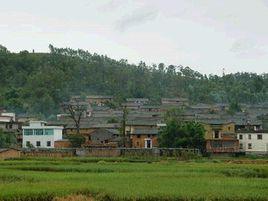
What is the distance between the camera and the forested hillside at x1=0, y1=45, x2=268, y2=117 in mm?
110000

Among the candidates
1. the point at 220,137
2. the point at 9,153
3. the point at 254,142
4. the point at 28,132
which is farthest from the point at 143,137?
the point at 9,153

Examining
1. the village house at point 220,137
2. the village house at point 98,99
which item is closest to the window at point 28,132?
the village house at point 220,137

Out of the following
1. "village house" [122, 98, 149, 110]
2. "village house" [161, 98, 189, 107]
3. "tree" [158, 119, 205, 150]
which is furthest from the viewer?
"village house" [161, 98, 189, 107]

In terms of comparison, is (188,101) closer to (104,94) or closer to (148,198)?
(104,94)

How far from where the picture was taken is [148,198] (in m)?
21.8

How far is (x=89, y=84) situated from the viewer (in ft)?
436

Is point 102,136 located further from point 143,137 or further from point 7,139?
point 7,139

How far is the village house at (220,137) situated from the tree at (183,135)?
12.0 feet

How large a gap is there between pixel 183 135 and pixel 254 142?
1244 centimetres

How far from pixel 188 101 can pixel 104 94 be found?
63.4 feet

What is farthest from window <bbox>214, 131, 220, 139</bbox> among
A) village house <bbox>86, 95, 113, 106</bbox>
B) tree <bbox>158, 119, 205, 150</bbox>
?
village house <bbox>86, 95, 113, 106</bbox>

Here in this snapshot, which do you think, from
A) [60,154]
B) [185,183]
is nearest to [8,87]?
[60,154]

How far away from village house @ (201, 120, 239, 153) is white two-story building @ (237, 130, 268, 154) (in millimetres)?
1281

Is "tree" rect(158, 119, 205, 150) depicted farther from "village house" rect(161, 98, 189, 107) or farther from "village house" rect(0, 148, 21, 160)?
"village house" rect(161, 98, 189, 107)
